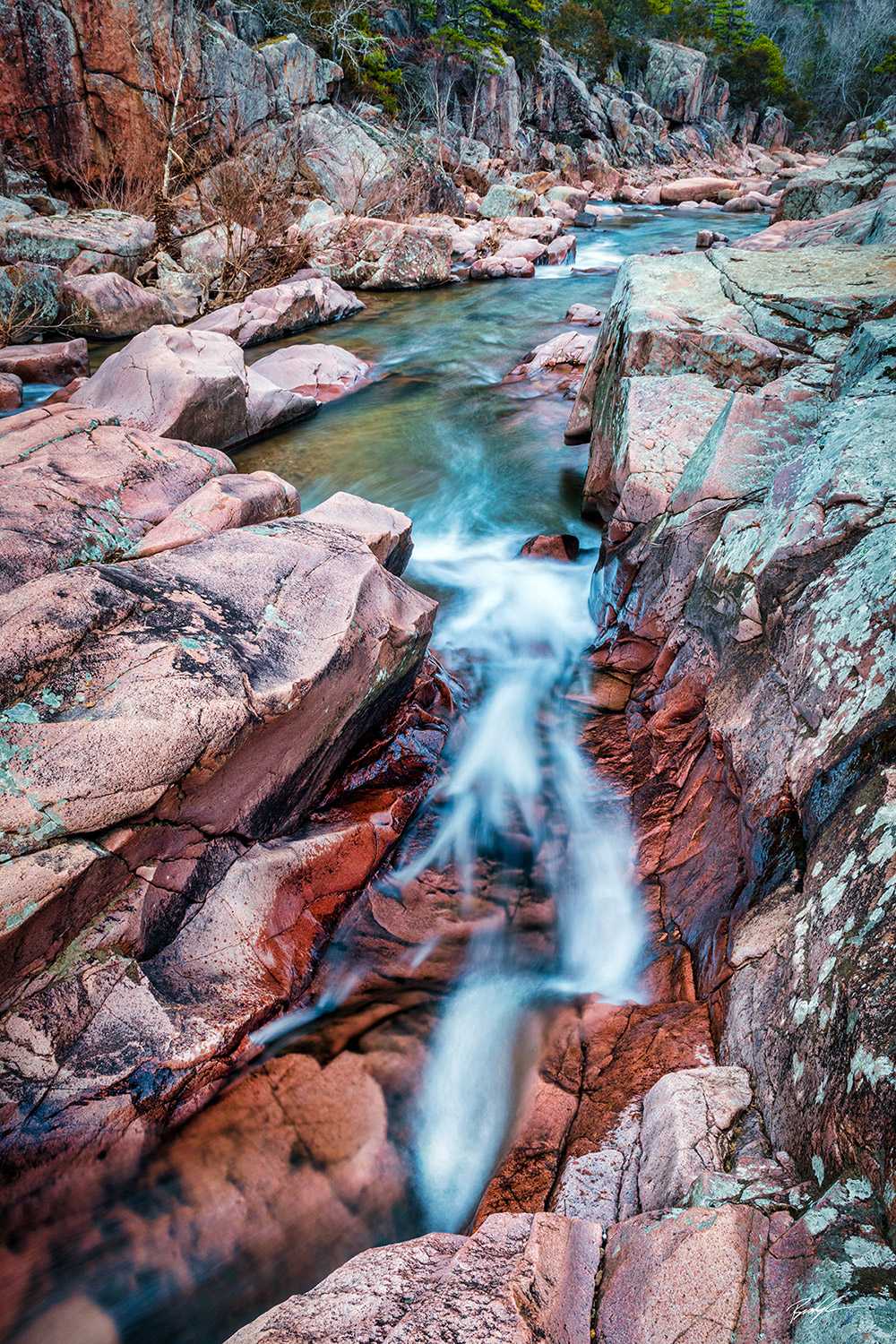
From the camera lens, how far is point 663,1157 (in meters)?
1.63

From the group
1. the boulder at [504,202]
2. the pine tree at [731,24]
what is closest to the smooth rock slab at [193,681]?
the boulder at [504,202]

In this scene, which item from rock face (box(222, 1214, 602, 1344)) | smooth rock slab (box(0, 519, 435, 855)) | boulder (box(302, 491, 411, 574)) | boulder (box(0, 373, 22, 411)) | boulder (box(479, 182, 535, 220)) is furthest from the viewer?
boulder (box(479, 182, 535, 220))

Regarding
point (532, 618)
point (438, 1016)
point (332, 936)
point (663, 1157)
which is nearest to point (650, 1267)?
point (663, 1157)

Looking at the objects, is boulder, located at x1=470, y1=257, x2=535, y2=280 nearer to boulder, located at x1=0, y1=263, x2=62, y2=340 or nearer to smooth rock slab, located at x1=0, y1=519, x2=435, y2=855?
boulder, located at x1=0, y1=263, x2=62, y2=340

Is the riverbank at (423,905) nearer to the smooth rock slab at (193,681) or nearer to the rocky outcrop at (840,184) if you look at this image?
the smooth rock slab at (193,681)

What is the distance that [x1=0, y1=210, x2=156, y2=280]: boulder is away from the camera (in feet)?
33.9

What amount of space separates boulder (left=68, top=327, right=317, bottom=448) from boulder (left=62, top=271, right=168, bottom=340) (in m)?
3.64

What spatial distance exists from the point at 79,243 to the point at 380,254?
6.26 m

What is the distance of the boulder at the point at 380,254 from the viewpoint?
46.9 ft

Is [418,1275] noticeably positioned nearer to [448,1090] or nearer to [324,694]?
[448,1090]

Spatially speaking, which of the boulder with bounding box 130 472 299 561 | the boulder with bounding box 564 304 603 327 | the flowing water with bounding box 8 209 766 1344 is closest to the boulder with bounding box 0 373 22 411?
the flowing water with bounding box 8 209 766 1344

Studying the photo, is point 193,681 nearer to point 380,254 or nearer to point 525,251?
point 380,254

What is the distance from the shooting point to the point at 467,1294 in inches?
54.0

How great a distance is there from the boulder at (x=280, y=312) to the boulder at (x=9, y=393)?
3.04m
